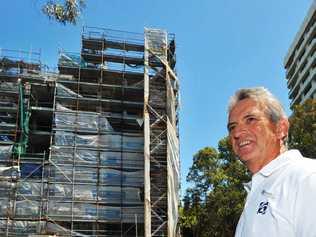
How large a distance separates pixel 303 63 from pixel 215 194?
39134 mm

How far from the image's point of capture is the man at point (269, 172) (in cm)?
151

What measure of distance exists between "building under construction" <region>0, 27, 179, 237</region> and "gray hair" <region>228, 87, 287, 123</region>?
2124 centimetres

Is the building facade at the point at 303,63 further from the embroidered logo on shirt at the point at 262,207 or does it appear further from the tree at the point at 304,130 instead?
the embroidered logo on shirt at the point at 262,207

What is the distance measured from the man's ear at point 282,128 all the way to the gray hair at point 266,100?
0.06 ft

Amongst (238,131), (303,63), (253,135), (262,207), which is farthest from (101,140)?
(303,63)

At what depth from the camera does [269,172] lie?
71.3 inches

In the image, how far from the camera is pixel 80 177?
24328 millimetres

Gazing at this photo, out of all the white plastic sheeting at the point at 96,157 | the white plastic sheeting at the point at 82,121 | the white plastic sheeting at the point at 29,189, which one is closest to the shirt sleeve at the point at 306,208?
the white plastic sheeting at the point at 29,189

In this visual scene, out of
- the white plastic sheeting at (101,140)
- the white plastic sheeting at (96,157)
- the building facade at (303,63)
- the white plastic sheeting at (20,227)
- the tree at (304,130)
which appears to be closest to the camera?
the tree at (304,130)

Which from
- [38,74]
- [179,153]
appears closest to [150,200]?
[179,153]

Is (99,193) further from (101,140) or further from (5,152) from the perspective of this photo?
(5,152)

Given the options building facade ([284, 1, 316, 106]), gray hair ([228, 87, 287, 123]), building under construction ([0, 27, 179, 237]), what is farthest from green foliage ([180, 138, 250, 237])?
building facade ([284, 1, 316, 106])

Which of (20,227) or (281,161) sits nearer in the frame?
(281,161)

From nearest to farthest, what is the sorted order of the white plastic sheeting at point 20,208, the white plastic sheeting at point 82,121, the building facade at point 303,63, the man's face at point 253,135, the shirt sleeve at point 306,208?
1. the shirt sleeve at point 306,208
2. the man's face at point 253,135
3. the white plastic sheeting at point 20,208
4. the white plastic sheeting at point 82,121
5. the building facade at point 303,63
